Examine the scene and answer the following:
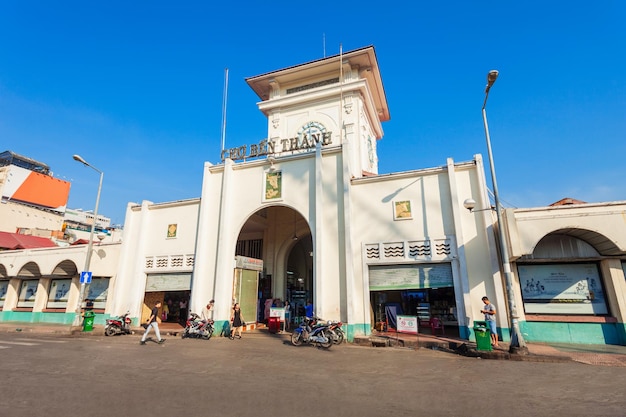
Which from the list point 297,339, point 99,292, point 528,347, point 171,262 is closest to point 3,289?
point 99,292

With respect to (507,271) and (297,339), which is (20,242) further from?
(507,271)

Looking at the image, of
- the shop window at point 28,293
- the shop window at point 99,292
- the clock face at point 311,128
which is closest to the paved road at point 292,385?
the shop window at point 99,292

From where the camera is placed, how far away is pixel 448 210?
13.7m

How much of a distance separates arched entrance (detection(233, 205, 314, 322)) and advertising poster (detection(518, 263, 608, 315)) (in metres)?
11.3

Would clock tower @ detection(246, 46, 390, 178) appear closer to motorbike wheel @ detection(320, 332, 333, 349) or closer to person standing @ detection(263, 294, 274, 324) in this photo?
person standing @ detection(263, 294, 274, 324)

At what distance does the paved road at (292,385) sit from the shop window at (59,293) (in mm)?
12597

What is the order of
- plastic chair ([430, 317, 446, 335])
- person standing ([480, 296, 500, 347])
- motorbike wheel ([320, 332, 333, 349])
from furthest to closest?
plastic chair ([430, 317, 446, 335]) → motorbike wheel ([320, 332, 333, 349]) → person standing ([480, 296, 500, 347])

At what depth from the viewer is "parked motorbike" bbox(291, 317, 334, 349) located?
11766 mm

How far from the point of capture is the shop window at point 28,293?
22.3 meters

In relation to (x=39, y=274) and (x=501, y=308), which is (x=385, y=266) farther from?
(x=39, y=274)

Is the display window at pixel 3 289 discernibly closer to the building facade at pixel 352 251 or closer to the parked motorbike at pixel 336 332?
the building facade at pixel 352 251

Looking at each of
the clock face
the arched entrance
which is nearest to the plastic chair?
the arched entrance

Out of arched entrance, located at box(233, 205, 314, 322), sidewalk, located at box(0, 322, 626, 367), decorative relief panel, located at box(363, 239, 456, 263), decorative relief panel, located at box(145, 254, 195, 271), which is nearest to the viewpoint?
sidewalk, located at box(0, 322, 626, 367)

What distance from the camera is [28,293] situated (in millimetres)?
22609
